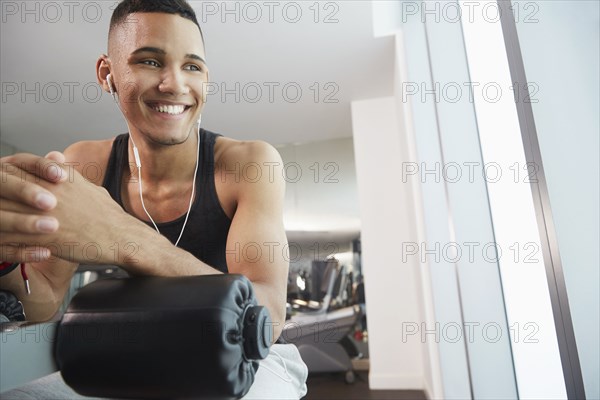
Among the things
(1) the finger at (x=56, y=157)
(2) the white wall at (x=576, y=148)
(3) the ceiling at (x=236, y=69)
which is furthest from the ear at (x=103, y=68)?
(3) the ceiling at (x=236, y=69)

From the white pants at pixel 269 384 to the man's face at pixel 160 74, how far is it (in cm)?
62

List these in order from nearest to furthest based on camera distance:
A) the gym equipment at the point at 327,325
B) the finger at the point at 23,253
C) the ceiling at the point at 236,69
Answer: the finger at the point at 23,253, the ceiling at the point at 236,69, the gym equipment at the point at 327,325

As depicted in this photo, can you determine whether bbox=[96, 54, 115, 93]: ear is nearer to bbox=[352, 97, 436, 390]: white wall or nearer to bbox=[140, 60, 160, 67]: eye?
bbox=[140, 60, 160, 67]: eye

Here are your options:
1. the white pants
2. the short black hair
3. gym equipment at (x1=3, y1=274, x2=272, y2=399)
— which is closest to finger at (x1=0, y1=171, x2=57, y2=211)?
gym equipment at (x1=3, y1=274, x2=272, y2=399)

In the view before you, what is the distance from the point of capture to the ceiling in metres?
2.46

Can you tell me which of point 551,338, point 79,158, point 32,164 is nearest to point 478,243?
point 551,338

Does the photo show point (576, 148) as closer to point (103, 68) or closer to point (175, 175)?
point (175, 175)

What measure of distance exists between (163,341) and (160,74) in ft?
2.95

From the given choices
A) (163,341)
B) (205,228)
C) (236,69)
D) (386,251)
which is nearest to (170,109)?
(205,228)

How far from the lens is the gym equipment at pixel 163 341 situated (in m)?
0.33

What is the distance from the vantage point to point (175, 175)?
1118 mm

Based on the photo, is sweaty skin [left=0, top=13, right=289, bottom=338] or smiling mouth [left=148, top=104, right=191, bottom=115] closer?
sweaty skin [left=0, top=13, right=289, bottom=338]

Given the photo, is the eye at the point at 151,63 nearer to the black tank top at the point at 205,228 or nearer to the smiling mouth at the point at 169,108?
the smiling mouth at the point at 169,108

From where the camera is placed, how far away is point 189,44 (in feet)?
3.58
